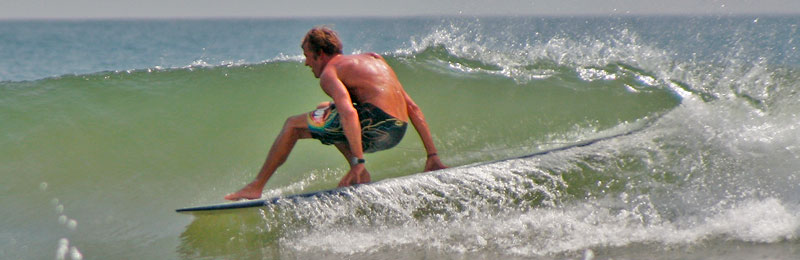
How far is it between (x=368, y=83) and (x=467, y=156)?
1.88 metres

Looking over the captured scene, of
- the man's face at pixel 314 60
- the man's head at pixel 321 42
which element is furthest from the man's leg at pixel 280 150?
the man's head at pixel 321 42

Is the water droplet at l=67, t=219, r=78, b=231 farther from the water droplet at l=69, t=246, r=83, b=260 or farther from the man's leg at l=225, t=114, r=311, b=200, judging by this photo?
the man's leg at l=225, t=114, r=311, b=200

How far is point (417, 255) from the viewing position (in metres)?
3.58

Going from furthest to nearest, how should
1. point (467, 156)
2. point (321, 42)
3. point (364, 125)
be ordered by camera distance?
point (467, 156) < point (364, 125) < point (321, 42)

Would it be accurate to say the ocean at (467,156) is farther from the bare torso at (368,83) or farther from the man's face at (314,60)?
the man's face at (314,60)

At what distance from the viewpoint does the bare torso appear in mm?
4000

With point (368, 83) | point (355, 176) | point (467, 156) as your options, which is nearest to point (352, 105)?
point (368, 83)

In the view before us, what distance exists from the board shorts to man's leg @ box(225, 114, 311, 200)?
0.07 meters

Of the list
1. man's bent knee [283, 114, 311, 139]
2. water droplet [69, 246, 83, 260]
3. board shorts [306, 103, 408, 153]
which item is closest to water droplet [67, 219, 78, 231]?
water droplet [69, 246, 83, 260]

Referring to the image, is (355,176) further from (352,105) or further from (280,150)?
(280,150)

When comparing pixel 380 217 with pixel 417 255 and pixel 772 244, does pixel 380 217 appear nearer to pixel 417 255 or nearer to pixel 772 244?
pixel 417 255

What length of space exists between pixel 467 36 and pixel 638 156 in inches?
160

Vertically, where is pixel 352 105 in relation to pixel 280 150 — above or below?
above

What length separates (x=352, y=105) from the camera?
383cm
